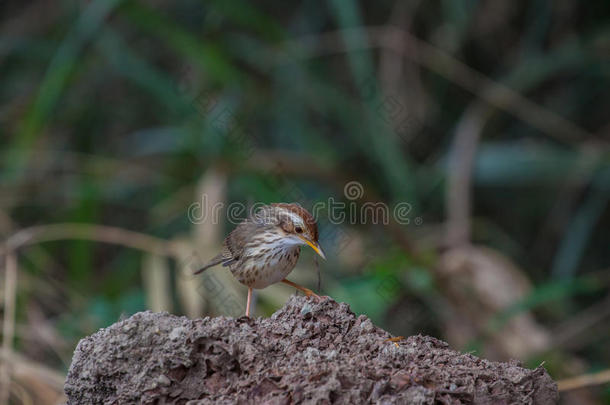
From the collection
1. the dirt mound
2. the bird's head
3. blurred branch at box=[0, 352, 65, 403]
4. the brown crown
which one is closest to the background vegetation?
blurred branch at box=[0, 352, 65, 403]

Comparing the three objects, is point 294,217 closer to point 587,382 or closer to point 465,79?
point 587,382

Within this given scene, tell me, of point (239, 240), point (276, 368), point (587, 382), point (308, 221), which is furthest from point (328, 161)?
point (276, 368)

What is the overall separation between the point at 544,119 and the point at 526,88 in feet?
3.94

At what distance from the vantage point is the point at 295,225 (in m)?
2.94

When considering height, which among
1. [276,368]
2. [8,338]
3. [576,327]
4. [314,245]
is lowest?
[276,368]

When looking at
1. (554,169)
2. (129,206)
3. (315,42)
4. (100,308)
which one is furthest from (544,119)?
(129,206)

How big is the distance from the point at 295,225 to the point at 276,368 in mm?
802

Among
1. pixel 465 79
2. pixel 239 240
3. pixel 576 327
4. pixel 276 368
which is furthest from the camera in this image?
pixel 465 79

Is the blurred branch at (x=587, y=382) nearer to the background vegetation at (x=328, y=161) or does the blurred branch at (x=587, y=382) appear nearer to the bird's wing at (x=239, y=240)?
the background vegetation at (x=328, y=161)

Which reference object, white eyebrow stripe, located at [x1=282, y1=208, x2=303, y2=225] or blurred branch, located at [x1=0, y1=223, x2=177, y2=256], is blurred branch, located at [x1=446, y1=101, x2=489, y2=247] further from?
white eyebrow stripe, located at [x1=282, y1=208, x2=303, y2=225]

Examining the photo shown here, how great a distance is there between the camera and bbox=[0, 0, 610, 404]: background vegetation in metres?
6.08

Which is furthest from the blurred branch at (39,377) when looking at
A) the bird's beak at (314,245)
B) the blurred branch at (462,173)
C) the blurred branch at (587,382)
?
the blurred branch at (462,173)

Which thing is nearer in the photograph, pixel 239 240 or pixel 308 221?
pixel 308 221

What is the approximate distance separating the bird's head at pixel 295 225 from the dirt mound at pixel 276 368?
0.48m
